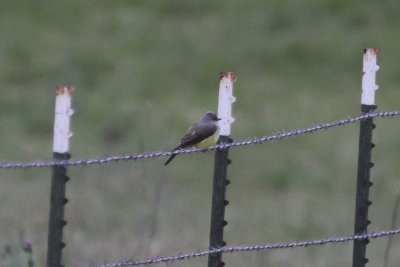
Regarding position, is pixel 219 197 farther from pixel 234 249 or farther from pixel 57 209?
pixel 57 209

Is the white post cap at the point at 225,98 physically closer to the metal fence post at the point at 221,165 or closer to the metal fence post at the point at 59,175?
the metal fence post at the point at 221,165

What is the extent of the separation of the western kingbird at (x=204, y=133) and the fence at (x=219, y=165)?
0.94 meters

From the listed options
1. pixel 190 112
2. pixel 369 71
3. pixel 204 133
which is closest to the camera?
pixel 369 71

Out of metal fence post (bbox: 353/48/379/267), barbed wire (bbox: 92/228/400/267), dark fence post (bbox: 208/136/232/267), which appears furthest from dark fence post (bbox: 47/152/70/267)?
metal fence post (bbox: 353/48/379/267)

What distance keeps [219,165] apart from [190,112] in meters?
8.82

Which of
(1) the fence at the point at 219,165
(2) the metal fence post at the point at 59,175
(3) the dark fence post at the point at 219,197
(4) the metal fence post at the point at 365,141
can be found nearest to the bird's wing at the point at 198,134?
(1) the fence at the point at 219,165

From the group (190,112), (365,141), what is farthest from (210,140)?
(190,112)

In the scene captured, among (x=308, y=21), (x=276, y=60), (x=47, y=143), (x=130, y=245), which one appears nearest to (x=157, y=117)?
(x=47, y=143)

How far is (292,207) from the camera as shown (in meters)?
11.1

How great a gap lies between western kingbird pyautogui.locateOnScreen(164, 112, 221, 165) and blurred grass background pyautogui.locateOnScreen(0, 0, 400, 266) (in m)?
1.30

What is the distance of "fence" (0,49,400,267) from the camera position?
4582 millimetres

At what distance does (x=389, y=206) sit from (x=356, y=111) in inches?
128

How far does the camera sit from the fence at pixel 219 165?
4.58 metres

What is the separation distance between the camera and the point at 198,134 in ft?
20.2
